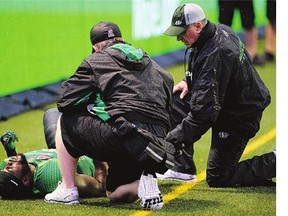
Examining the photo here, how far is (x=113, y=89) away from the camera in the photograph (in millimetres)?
7379

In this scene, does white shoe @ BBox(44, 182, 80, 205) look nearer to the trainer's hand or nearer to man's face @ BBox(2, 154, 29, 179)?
man's face @ BBox(2, 154, 29, 179)

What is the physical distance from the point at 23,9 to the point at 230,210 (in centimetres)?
415

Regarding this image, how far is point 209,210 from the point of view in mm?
7414

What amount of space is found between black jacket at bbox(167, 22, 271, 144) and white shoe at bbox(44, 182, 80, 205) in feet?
2.66

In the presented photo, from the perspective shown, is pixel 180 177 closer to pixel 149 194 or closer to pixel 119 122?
pixel 149 194

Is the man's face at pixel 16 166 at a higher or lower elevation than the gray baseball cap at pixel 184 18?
lower

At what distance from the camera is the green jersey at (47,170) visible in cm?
780

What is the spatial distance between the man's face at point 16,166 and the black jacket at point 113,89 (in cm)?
62

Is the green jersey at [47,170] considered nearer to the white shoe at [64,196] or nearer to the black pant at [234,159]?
the white shoe at [64,196]

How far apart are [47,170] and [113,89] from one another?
934mm

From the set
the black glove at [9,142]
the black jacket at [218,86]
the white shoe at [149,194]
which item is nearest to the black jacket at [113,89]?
the black jacket at [218,86]

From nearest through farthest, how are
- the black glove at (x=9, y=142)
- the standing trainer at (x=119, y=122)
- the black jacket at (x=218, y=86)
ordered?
1. the standing trainer at (x=119, y=122)
2. the black jacket at (x=218, y=86)
3. the black glove at (x=9, y=142)

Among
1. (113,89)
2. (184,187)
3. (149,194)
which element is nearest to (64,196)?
(149,194)
